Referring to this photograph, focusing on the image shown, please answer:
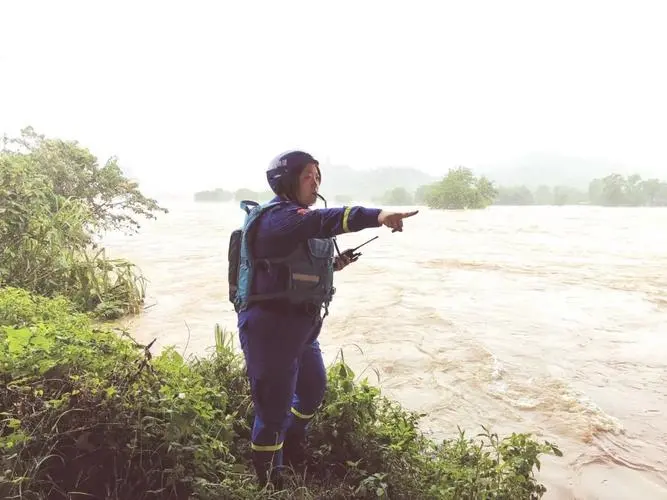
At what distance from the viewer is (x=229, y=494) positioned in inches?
85.3

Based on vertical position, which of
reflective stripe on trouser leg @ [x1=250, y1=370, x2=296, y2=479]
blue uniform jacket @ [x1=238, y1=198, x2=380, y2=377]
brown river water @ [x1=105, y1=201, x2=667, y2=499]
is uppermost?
blue uniform jacket @ [x1=238, y1=198, x2=380, y2=377]

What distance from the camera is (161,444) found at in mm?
2293

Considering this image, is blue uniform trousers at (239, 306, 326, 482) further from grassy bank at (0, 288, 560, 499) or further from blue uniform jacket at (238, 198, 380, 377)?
grassy bank at (0, 288, 560, 499)

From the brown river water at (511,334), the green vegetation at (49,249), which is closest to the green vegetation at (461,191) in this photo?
the brown river water at (511,334)

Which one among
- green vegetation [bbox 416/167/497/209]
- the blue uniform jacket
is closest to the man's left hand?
the blue uniform jacket

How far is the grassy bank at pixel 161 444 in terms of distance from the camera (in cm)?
216

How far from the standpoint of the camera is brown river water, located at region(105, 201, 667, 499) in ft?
10.7

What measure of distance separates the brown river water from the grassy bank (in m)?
0.71

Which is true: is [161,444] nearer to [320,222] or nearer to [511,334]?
[320,222]

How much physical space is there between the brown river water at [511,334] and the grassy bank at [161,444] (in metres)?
0.71

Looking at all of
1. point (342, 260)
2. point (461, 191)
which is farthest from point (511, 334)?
point (461, 191)

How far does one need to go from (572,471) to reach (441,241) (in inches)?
391

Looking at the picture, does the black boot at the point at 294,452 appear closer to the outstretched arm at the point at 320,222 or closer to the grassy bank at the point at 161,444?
the grassy bank at the point at 161,444

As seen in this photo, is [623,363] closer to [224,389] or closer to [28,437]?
[224,389]
